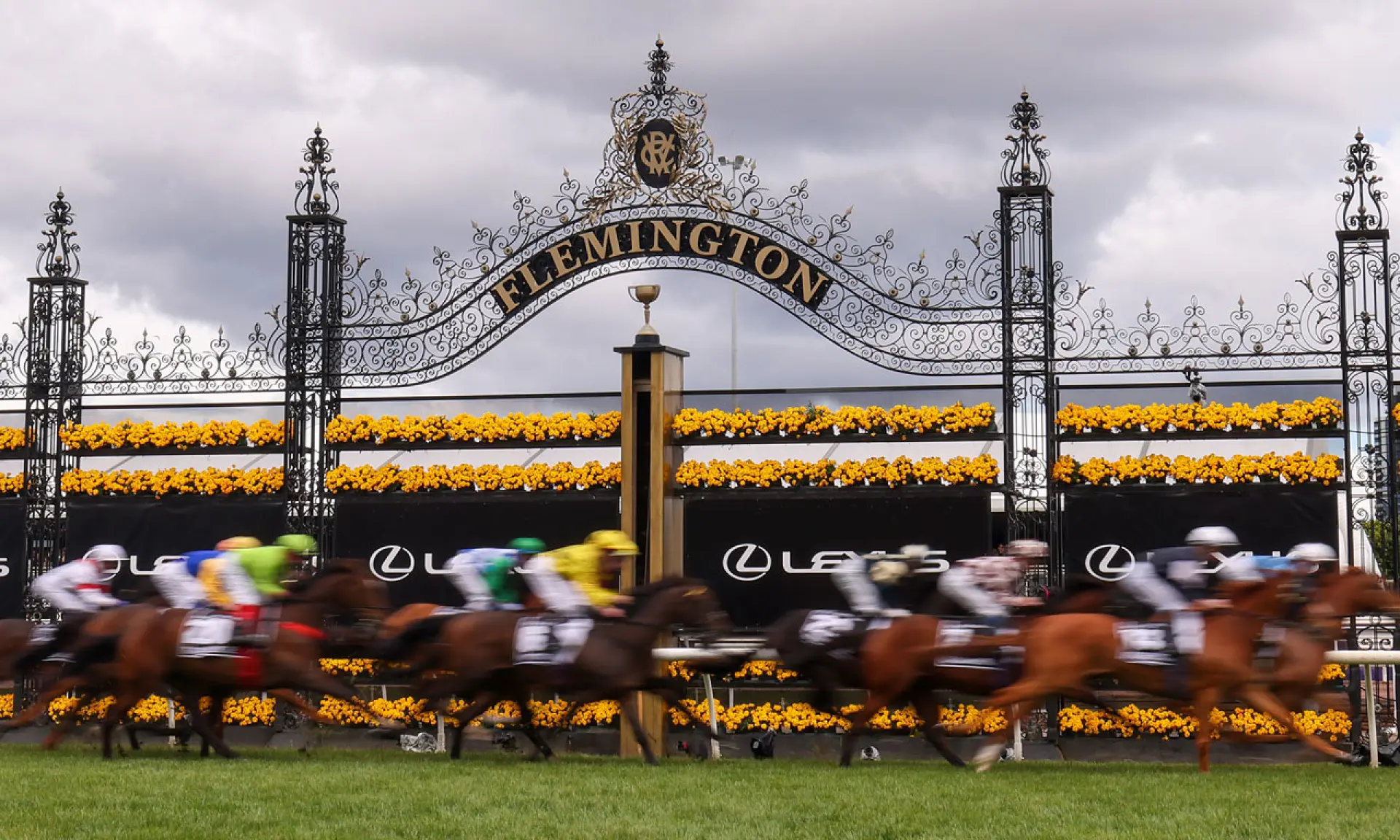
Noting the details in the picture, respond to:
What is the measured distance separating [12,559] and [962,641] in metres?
10.5

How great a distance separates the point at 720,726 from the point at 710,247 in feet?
14.5

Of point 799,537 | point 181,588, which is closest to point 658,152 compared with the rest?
point 799,537

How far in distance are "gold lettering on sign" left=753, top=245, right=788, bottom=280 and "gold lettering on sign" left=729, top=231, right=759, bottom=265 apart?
0.38 feet

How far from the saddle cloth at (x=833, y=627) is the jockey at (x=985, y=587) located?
0.55m

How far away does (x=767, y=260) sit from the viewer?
1530 centimetres

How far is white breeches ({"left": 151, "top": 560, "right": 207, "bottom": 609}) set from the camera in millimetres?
12242

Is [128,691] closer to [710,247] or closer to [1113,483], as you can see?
[710,247]

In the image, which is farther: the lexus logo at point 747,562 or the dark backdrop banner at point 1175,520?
the lexus logo at point 747,562

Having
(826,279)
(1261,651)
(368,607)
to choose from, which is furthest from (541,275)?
(1261,651)

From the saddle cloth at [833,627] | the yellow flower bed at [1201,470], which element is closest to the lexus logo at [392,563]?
the saddle cloth at [833,627]

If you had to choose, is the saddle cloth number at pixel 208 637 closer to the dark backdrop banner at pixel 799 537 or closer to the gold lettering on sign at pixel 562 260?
the dark backdrop banner at pixel 799 537

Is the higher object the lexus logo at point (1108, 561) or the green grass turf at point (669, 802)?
the lexus logo at point (1108, 561)

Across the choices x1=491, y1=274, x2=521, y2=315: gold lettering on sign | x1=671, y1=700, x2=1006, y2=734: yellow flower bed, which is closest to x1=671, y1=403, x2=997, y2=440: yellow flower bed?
x1=491, y1=274, x2=521, y2=315: gold lettering on sign

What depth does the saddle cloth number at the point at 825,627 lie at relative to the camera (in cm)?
1183
